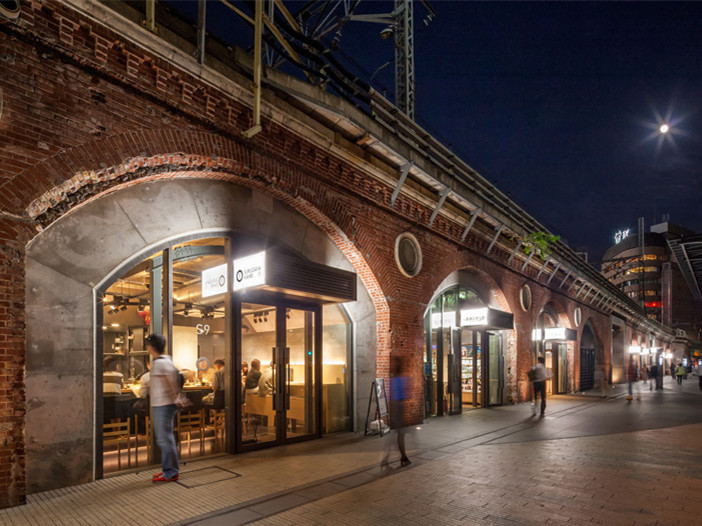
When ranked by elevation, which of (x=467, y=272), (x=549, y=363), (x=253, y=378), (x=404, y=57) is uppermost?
(x=404, y=57)

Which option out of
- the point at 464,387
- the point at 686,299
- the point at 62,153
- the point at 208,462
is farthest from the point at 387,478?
the point at 686,299

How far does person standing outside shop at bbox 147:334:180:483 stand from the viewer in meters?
6.22

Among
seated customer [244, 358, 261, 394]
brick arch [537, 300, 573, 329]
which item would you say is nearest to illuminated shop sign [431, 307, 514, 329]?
seated customer [244, 358, 261, 394]

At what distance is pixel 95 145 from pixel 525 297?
676 inches

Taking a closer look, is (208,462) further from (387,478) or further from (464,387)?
(464,387)

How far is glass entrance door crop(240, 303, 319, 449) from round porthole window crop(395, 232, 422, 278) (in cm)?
286

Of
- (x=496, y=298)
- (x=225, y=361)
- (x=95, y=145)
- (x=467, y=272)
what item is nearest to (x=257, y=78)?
(x=95, y=145)

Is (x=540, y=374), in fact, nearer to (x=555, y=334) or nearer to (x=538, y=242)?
(x=538, y=242)

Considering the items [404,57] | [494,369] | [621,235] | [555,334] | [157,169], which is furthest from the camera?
[621,235]

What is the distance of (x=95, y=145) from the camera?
19.4 feet

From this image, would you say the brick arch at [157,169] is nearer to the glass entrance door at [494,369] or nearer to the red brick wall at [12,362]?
the red brick wall at [12,362]

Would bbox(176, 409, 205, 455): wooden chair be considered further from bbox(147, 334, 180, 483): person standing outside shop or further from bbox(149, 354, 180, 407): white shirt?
bbox(149, 354, 180, 407): white shirt

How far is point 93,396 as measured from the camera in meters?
6.21

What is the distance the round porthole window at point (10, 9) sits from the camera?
4.99 m
